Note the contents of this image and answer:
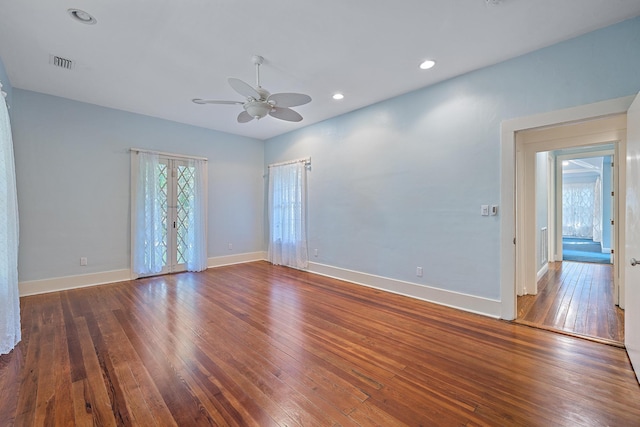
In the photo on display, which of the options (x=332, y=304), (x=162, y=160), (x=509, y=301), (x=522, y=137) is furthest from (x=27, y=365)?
(x=522, y=137)

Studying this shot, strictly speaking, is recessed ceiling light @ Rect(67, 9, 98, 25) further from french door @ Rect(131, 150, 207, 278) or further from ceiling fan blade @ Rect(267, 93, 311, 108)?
french door @ Rect(131, 150, 207, 278)

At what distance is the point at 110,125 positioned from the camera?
15.0ft

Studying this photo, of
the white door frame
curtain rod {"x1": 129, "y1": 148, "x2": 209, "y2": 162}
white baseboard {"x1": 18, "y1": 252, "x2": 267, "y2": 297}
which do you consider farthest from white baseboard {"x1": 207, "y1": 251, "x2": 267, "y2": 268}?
the white door frame

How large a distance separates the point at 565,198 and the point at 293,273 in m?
12.5

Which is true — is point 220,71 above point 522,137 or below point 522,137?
above

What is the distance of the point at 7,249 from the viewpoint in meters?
2.44

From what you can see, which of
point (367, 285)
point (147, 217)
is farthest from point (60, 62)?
point (367, 285)

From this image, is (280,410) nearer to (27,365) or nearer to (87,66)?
(27,365)

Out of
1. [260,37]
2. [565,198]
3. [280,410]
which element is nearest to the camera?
[280,410]

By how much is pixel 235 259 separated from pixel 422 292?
13.6 ft

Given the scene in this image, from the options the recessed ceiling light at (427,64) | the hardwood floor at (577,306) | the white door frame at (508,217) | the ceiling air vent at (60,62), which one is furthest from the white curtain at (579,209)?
the ceiling air vent at (60,62)

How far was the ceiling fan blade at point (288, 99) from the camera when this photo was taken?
2.75 metres

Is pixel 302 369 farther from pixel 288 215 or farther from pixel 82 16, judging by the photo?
pixel 288 215

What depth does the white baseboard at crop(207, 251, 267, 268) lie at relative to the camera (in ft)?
19.1
